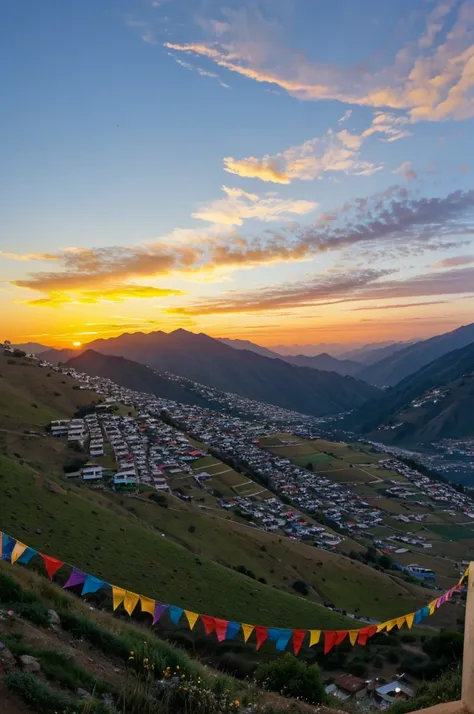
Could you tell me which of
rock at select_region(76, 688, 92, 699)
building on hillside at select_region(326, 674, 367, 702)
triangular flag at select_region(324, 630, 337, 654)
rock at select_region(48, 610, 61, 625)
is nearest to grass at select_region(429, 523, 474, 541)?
building on hillside at select_region(326, 674, 367, 702)

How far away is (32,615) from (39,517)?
20.9 m

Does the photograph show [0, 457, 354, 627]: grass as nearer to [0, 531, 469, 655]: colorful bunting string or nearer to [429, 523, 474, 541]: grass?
[0, 531, 469, 655]: colorful bunting string

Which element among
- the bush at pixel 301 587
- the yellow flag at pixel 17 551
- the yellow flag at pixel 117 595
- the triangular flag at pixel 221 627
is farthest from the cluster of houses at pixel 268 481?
the triangular flag at pixel 221 627

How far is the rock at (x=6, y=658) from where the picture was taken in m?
6.50

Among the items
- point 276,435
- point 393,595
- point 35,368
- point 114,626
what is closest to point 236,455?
point 276,435

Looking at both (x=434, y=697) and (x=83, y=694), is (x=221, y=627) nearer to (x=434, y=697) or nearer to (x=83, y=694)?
(x=83, y=694)

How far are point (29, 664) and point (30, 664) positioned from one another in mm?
14

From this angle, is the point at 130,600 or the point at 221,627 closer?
the point at 130,600

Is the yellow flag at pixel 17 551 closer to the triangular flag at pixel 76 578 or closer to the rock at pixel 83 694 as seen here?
the triangular flag at pixel 76 578

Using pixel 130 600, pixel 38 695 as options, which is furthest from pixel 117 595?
pixel 38 695

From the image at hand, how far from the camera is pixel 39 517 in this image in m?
27.7

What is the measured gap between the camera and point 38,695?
5.87 metres

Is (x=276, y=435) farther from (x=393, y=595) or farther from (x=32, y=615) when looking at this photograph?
(x=32, y=615)

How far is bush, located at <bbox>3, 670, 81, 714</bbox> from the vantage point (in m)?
5.82
